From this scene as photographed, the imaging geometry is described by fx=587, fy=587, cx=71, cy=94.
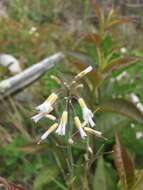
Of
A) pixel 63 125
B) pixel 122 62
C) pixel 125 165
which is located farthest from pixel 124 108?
pixel 63 125

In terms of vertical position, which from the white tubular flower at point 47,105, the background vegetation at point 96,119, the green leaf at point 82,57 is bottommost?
the background vegetation at point 96,119

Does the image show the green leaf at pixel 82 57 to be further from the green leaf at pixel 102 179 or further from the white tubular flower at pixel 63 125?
the white tubular flower at pixel 63 125

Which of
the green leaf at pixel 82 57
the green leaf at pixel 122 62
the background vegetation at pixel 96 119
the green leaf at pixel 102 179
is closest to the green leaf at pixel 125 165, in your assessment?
the background vegetation at pixel 96 119

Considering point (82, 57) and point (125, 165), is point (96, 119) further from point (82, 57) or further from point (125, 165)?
point (125, 165)

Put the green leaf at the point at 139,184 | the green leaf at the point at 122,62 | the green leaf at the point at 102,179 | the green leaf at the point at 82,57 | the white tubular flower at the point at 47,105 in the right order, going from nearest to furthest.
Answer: the white tubular flower at the point at 47,105
the green leaf at the point at 139,184
the green leaf at the point at 102,179
the green leaf at the point at 122,62
the green leaf at the point at 82,57

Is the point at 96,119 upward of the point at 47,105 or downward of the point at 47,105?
downward

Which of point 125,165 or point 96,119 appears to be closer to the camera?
point 125,165

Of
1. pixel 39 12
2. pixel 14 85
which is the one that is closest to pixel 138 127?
pixel 14 85

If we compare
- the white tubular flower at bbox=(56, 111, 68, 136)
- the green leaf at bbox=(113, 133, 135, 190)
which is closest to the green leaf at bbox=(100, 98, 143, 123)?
the green leaf at bbox=(113, 133, 135, 190)
